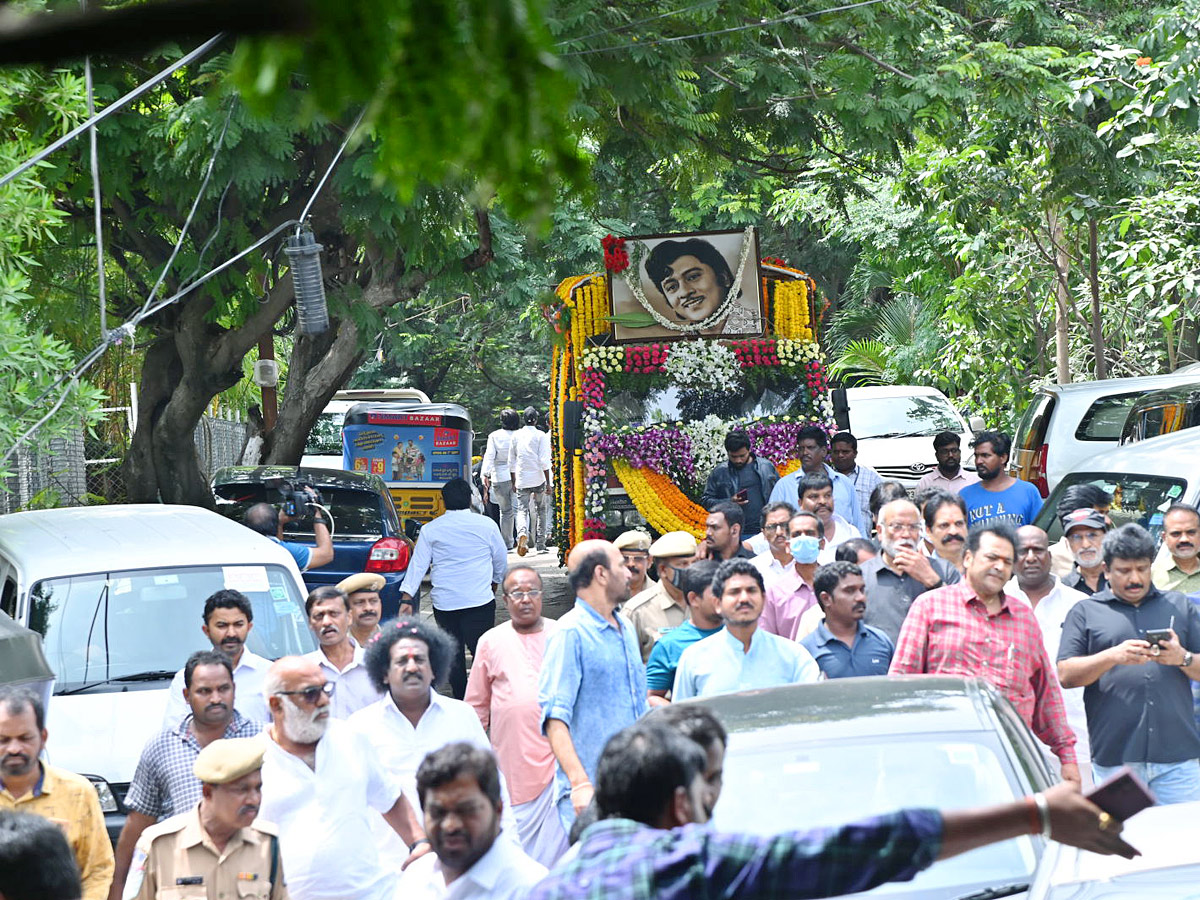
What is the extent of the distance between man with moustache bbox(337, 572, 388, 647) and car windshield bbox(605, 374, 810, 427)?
23.7 feet

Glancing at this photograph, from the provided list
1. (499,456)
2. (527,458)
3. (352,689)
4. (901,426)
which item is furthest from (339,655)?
(901,426)

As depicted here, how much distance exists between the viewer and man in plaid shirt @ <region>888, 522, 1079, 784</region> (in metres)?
6.53

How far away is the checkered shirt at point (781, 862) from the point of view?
309 cm

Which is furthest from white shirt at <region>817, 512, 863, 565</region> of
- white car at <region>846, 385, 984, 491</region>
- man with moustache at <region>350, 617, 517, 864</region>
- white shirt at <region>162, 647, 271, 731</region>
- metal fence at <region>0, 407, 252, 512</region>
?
white car at <region>846, 385, 984, 491</region>

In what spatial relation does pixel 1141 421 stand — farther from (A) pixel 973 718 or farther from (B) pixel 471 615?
(A) pixel 973 718

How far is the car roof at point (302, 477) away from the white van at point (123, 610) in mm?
4647

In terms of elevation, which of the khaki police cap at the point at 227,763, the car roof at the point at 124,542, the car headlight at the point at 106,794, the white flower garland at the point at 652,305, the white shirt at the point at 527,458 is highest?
the white flower garland at the point at 652,305

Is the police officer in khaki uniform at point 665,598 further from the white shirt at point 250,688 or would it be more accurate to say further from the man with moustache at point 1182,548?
the man with moustache at point 1182,548

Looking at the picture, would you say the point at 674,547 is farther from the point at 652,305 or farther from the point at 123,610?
the point at 652,305

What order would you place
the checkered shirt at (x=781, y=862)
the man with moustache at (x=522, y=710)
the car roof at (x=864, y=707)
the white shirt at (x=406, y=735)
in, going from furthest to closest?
1. the man with moustache at (x=522, y=710)
2. the white shirt at (x=406, y=735)
3. the car roof at (x=864, y=707)
4. the checkered shirt at (x=781, y=862)

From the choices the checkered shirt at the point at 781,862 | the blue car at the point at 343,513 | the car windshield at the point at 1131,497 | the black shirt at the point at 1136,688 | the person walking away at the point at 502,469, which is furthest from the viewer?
the person walking away at the point at 502,469

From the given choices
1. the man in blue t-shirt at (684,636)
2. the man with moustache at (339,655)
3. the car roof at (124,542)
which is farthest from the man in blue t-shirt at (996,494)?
the man with moustache at (339,655)

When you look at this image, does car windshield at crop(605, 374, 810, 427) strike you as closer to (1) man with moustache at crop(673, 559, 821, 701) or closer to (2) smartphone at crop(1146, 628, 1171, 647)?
(1) man with moustache at crop(673, 559, 821, 701)

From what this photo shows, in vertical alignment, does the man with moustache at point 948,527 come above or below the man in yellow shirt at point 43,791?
above
